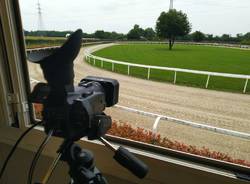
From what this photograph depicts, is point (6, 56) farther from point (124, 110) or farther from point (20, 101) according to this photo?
point (124, 110)

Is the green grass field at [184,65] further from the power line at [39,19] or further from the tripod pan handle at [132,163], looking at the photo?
the tripod pan handle at [132,163]

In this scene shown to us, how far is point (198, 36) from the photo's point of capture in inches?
49.7

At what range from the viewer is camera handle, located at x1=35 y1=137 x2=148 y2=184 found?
20.0 inches

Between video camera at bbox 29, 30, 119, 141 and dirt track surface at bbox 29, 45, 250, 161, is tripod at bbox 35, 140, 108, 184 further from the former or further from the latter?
dirt track surface at bbox 29, 45, 250, 161

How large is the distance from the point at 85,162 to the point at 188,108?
2.29m

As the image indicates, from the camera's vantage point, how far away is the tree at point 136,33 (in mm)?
1309

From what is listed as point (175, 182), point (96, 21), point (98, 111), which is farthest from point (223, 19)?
point (98, 111)

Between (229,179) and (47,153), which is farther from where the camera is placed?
(47,153)

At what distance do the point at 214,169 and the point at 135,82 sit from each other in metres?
2.48

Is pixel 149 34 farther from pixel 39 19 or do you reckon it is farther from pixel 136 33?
pixel 39 19

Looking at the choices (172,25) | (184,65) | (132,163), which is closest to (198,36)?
(172,25)

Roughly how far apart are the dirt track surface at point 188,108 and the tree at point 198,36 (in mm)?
676

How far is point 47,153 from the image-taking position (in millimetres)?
1201

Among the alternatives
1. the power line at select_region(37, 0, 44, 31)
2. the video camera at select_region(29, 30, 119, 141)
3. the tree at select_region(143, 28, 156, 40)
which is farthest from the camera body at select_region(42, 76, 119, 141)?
the power line at select_region(37, 0, 44, 31)
